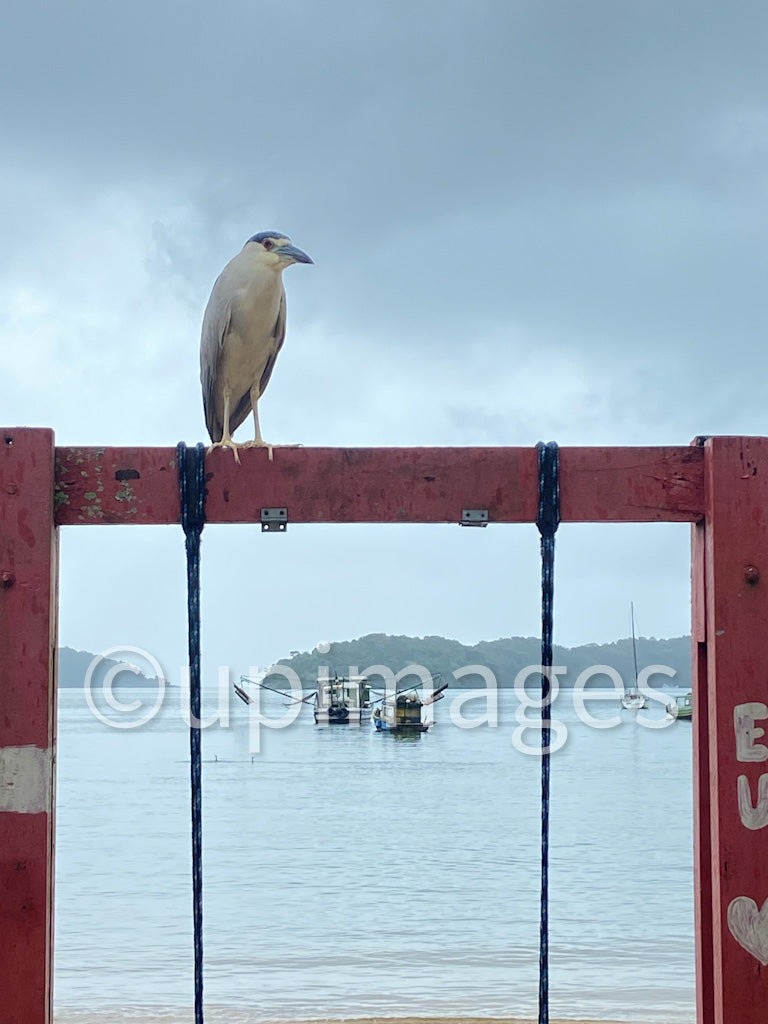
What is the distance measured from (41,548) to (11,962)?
1.07 m

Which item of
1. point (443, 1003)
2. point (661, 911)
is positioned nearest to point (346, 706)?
point (661, 911)

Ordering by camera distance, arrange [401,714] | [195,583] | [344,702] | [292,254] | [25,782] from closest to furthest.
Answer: [25,782]
[195,583]
[292,254]
[401,714]
[344,702]

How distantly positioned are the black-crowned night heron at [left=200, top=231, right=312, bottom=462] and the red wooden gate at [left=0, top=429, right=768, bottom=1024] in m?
1.51

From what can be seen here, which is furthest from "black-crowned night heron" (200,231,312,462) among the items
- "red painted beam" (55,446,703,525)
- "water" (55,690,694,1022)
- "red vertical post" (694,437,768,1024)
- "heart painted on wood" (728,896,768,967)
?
"water" (55,690,694,1022)

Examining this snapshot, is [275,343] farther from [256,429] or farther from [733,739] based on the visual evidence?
[733,739]

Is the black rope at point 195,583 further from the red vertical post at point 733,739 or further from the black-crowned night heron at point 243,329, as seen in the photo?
the black-crowned night heron at point 243,329

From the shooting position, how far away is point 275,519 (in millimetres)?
3729

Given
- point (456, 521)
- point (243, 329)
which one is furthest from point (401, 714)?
point (456, 521)

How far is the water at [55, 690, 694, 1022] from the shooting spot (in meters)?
12.0

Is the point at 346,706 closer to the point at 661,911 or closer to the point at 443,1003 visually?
the point at 661,911

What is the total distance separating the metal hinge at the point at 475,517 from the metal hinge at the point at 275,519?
50 centimetres

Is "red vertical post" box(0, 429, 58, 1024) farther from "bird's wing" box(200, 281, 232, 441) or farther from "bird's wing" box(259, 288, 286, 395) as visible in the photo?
"bird's wing" box(259, 288, 286, 395)

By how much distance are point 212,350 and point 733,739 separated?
2687 millimetres

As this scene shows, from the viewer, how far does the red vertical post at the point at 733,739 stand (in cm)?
351
